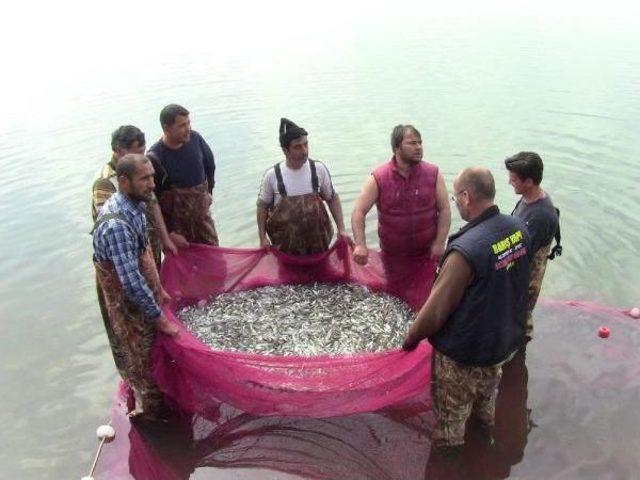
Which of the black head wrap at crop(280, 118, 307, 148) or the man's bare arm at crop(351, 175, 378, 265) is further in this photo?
the man's bare arm at crop(351, 175, 378, 265)

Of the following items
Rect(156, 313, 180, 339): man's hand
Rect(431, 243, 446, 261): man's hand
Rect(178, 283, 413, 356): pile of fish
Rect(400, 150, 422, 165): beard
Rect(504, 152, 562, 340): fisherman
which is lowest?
Rect(178, 283, 413, 356): pile of fish

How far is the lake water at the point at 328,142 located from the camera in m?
5.75

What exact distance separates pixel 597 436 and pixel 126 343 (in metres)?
4.43

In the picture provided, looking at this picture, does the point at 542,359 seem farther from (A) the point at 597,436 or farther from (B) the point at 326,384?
(B) the point at 326,384

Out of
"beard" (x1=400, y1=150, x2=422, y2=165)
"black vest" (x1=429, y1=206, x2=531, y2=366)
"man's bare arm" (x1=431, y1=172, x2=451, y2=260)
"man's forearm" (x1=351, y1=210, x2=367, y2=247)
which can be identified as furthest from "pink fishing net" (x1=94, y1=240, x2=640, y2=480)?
"beard" (x1=400, y1=150, x2=422, y2=165)

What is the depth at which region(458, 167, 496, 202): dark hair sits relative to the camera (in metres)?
3.59

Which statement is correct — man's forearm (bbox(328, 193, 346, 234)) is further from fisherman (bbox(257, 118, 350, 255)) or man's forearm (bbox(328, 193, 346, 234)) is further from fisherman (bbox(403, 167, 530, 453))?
fisherman (bbox(403, 167, 530, 453))

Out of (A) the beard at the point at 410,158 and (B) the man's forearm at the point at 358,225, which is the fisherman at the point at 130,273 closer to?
(B) the man's forearm at the point at 358,225

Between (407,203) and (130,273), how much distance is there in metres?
3.01

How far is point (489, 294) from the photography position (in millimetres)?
3613

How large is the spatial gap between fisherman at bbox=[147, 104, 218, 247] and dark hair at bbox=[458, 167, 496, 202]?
3.41 metres

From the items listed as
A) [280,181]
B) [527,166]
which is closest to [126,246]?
[280,181]

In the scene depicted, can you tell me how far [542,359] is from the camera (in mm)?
6062

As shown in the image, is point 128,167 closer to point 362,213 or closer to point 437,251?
point 362,213
